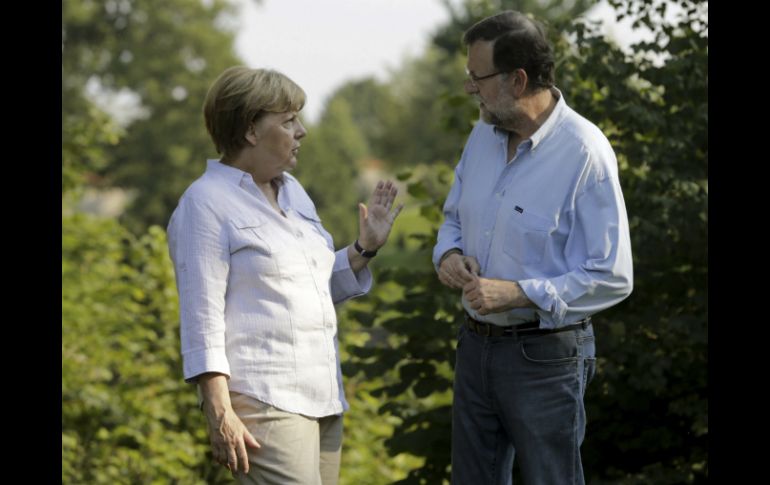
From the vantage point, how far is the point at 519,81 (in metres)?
3.16

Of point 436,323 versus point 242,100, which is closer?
point 242,100

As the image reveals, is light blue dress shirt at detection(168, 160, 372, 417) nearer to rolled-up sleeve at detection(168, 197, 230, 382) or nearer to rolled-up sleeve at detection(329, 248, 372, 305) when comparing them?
rolled-up sleeve at detection(168, 197, 230, 382)

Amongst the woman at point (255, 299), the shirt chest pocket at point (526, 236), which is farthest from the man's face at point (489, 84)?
the woman at point (255, 299)

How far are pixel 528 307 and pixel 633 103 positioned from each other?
79.0 inches

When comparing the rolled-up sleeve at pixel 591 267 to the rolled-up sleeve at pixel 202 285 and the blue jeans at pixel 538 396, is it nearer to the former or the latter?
the blue jeans at pixel 538 396

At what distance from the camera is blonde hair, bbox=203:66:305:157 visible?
10.3 ft

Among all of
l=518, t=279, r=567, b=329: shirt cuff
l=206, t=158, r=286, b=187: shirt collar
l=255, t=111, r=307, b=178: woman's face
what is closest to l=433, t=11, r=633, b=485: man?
l=518, t=279, r=567, b=329: shirt cuff

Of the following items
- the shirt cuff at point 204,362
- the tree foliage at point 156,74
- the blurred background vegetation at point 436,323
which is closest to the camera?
the shirt cuff at point 204,362

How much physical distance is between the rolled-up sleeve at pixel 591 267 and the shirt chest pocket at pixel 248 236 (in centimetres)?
75

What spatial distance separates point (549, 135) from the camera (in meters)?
3.19

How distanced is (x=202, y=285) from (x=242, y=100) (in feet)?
1.82

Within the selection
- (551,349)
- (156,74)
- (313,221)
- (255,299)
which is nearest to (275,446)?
(255,299)

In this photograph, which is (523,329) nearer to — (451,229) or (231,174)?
(451,229)

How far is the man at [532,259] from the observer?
10.0 feet
